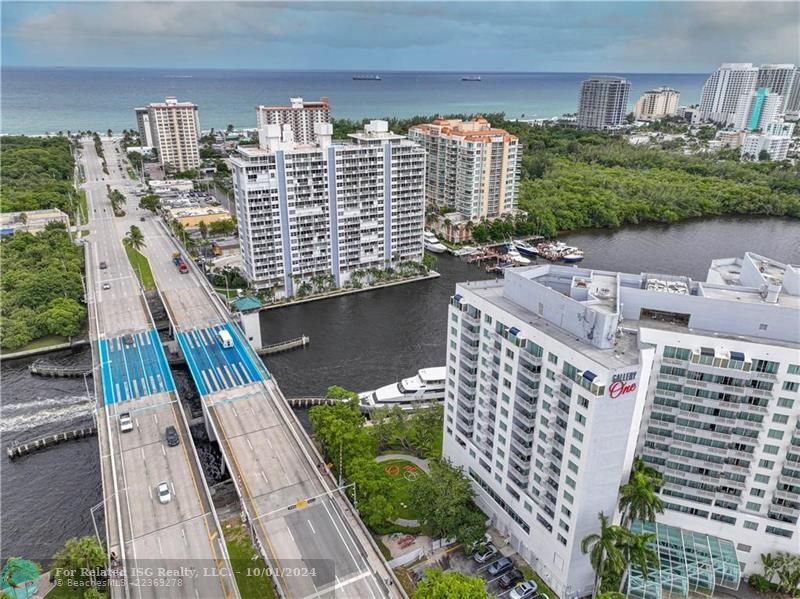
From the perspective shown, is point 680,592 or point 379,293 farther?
point 379,293

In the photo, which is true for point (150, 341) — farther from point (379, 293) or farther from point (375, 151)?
point (375, 151)

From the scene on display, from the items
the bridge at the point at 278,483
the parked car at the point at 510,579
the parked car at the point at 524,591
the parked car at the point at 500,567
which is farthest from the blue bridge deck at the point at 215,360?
the parked car at the point at 524,591

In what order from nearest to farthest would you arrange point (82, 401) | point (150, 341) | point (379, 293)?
point (82, 401) < point (150, 341) < point (379, 293)

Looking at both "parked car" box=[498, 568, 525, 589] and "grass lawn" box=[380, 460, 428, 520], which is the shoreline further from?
"parked car" box=[498, 568, 525, 589]

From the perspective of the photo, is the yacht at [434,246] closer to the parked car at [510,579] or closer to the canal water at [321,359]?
the canal water at [321,359]

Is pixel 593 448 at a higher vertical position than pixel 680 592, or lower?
higher

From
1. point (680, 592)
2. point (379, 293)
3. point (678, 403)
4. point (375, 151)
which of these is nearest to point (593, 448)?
point (678, 403)

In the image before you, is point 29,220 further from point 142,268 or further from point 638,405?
point 638,405

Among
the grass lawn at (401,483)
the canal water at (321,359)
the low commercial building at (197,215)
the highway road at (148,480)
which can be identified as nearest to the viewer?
the highway road at (148,480)
